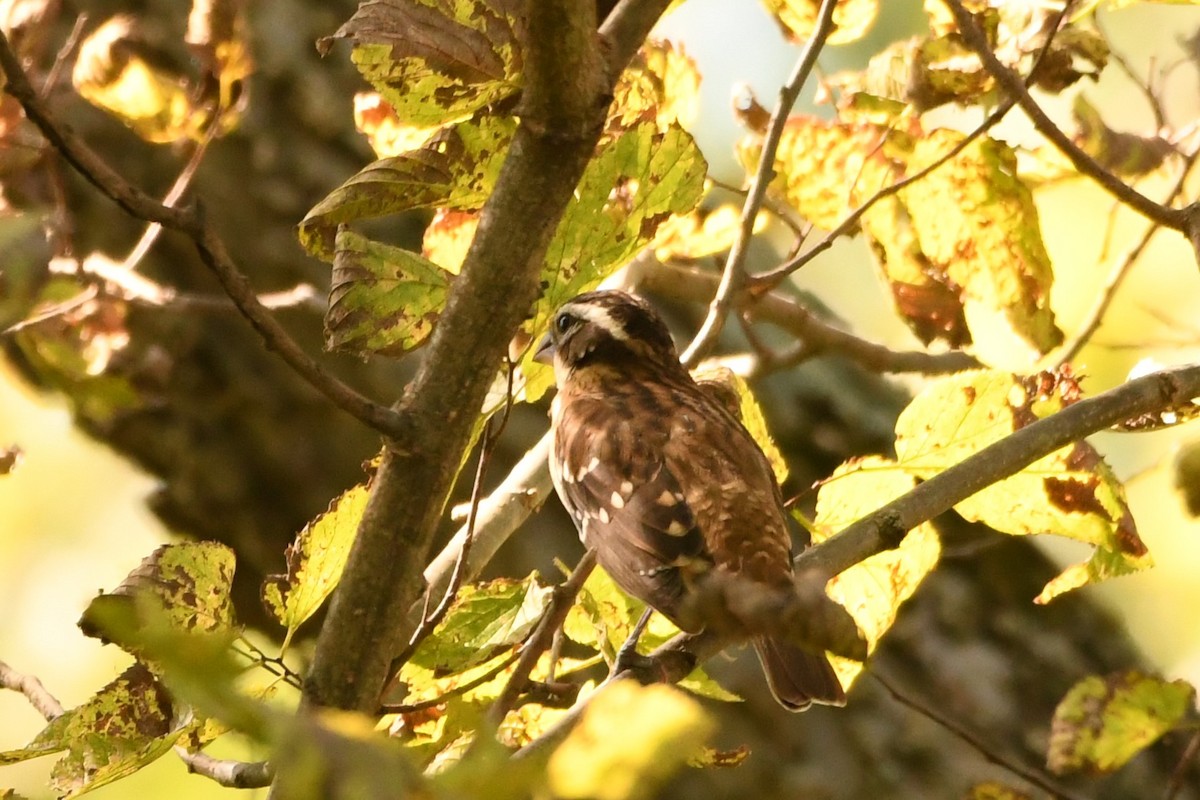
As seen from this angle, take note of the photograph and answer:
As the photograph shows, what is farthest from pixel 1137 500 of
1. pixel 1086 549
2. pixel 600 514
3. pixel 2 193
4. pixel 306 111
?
pixel 2 193

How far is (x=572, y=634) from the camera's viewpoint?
220 cm

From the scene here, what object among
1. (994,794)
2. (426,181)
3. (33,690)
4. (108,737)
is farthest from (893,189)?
(33,690)

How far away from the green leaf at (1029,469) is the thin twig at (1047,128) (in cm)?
32

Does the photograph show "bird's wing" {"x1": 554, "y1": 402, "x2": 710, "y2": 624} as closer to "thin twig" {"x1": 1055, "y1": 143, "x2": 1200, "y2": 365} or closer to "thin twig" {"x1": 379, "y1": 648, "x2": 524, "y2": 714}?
"thin twig" {"x1": 379, "y1": 648, "x2": 524, "y2": 714}

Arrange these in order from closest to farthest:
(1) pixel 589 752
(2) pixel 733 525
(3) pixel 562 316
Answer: (1) pixel 589 752 → (2) pixel 733 525 → (3) pixel 562 316

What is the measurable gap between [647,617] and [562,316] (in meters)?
1.22

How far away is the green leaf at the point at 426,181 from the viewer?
1772 mm

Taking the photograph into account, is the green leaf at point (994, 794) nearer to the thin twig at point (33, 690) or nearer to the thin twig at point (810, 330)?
the thin twig at point (810, 330)

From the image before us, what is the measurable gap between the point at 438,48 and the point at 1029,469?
121 cm

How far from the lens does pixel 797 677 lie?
232 centimetres

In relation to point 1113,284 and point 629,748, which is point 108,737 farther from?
point 1113,284

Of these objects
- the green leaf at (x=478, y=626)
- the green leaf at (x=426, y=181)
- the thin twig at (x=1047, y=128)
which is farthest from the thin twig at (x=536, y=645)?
the thin twig at (x=1047, y=128)

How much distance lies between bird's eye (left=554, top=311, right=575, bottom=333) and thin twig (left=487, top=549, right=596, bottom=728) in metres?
1.23

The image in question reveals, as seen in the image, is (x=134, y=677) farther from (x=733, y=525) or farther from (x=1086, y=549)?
(x=1086, y=549)
